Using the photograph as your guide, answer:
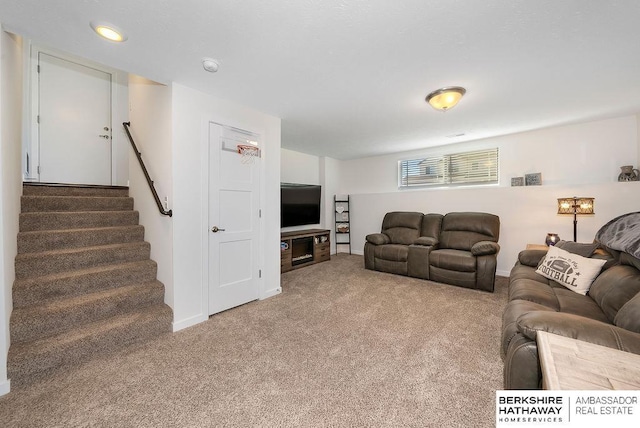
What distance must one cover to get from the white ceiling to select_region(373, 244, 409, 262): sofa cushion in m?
2.12

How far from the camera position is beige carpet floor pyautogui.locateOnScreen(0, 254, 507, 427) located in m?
1.41

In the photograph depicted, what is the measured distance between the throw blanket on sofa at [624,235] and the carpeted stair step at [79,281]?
4067mm

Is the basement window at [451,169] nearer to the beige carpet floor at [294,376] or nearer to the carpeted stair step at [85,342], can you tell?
the beige carpet floor at [294,376]

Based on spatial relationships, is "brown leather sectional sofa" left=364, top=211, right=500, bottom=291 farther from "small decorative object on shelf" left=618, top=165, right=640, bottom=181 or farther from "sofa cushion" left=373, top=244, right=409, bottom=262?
"small decorative object on shelf" left=618, top=165, right=640, bottom=181

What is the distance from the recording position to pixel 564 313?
1.39 m

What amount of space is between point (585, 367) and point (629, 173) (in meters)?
3.88

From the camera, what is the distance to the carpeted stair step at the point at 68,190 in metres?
2.87

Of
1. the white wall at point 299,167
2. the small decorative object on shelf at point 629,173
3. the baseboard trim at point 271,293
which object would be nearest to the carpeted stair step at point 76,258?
the baseboard trim at point 271,293

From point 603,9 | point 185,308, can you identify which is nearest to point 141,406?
point 185,308

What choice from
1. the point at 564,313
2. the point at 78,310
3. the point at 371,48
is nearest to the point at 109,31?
the point at 371,48

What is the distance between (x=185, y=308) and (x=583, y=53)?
12.8 ft

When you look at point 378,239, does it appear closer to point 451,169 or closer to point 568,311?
point 451,169

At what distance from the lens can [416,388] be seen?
1613 mm

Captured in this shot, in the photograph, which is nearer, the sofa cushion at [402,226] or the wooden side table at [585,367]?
the wooden side table at [585,367]
